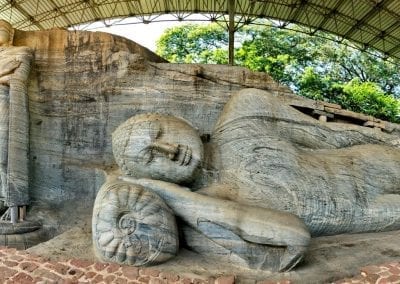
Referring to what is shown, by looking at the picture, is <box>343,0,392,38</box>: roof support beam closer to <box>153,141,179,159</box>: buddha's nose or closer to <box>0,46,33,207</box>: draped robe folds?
<box>153,141,179,159</box>: buddha's nose

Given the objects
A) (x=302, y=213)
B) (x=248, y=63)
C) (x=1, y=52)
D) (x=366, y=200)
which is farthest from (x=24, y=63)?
(x=248, y=63)

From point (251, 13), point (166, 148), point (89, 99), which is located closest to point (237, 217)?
point (166, 148)

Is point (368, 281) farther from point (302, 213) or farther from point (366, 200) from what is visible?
point (366, 200)

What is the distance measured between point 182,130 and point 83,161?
152 cm

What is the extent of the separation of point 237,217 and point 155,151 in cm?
110

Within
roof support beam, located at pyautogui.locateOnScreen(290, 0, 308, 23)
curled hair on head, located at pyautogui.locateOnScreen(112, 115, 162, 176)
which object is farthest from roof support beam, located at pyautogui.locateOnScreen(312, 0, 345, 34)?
curled hair on head, located at pyautogui.locateOnScreen(112, 115, 162, 176)

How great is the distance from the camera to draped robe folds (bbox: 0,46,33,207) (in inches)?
193

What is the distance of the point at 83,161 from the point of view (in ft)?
18.0

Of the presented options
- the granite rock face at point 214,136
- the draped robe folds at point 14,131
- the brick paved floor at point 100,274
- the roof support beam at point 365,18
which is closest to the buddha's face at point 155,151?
the granite rock face at point 214,136

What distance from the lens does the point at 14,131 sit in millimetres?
4961

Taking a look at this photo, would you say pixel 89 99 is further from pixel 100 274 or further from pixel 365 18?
pixel 365 18

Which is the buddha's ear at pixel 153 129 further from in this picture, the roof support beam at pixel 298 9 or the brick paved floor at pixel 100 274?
the roof support beam at pixel 298 9

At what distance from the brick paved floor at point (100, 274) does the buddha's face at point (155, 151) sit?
1066mm

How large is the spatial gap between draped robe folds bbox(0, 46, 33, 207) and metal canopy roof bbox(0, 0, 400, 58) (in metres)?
11.0
